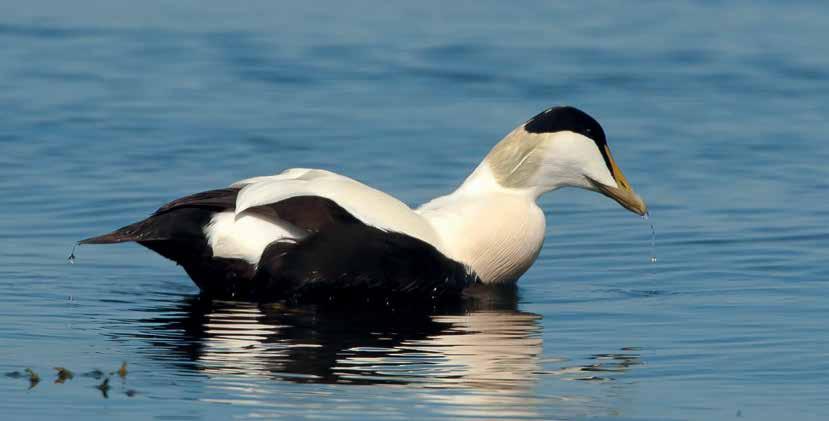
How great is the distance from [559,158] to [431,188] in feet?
9.03

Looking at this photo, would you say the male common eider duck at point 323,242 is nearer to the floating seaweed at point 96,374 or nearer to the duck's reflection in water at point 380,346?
the duck's reflection in water at point 380,346

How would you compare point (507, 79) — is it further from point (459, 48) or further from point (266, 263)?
point (266, 263)

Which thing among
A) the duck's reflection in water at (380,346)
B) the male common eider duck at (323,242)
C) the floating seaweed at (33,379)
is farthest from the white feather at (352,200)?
the floating seaweed at (33,379)

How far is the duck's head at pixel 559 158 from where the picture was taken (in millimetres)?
8977

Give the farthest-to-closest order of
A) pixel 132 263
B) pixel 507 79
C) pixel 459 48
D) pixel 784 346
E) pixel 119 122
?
pixel 459 48 < pixel 507 79 < pixel 119 122 < pixel 132 263 < pixel 784 346

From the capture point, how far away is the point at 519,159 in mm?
9031

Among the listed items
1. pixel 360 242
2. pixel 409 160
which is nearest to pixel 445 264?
pixel 360 242

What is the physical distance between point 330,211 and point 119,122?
5.91 m

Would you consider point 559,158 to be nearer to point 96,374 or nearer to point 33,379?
point 96,374

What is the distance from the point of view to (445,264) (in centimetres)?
859

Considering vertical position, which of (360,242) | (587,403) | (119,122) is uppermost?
(119,122)

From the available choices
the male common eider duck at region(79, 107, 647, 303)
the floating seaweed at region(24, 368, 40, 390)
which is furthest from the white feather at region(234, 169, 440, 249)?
the floating seaweed at region(24, 368, 40, 390)

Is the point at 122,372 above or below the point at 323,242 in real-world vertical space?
below

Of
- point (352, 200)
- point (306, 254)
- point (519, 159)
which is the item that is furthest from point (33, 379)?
point (519, 159)
